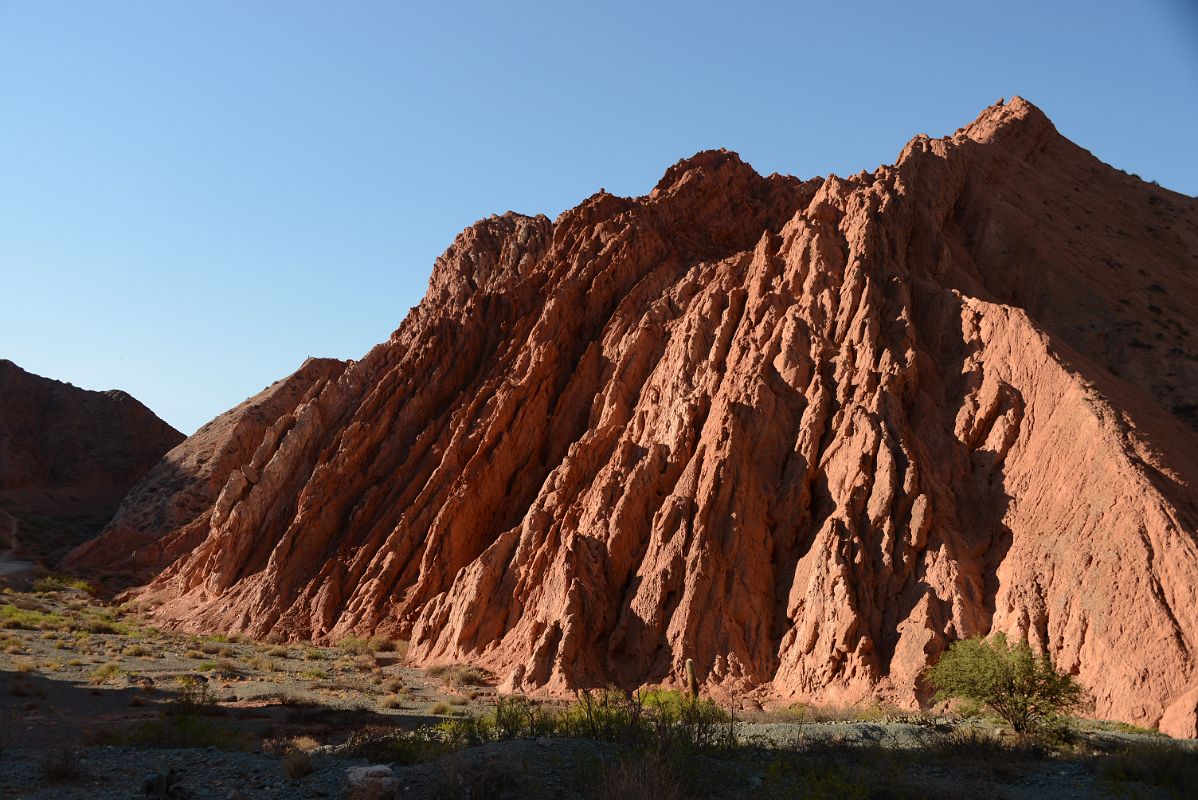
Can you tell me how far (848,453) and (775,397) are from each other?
13.8ft

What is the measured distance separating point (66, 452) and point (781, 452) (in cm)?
7242

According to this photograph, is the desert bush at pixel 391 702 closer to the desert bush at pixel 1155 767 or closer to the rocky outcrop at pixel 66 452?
the desert bush at pixel 1155 767

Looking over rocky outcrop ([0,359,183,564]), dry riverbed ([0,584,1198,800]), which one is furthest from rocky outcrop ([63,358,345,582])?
dry riverbed ([0,584,1198,800])

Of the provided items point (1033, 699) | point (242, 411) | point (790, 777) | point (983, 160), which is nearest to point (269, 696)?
point (790, 777)

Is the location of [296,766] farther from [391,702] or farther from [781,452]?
[781,452]

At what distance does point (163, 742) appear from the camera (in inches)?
699

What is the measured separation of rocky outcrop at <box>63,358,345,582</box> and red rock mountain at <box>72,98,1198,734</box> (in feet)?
8.01

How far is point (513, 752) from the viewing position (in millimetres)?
14727

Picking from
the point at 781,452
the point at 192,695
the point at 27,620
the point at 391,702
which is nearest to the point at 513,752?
the point at 391,702

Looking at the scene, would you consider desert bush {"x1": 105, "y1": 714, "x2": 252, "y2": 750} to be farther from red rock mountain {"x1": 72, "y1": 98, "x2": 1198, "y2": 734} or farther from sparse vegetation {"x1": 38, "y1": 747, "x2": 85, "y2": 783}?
red rock mountain {"x1": 72, "y1": 98, "x2": 1198, "y2": 734}

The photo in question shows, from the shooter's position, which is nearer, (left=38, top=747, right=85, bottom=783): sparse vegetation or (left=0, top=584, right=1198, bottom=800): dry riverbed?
(left=0, top=584, right=1198, bottom=800): dry riverbed

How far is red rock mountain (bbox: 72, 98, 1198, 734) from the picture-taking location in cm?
2600

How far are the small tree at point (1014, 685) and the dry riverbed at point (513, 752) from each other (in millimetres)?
647

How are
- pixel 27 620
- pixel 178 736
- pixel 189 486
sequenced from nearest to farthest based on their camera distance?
1. pixel 178 736
2. pixel 27 620
3. pixel 189 486
